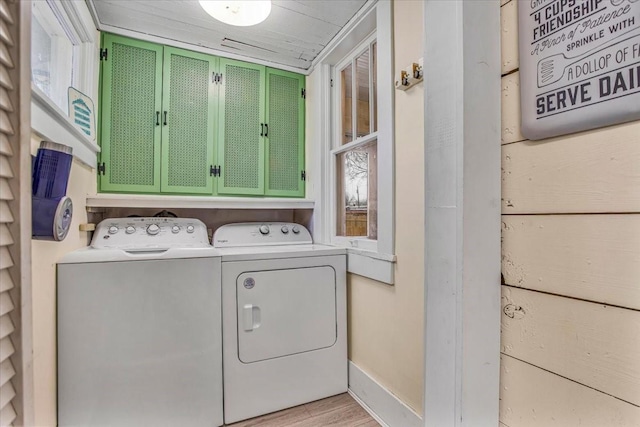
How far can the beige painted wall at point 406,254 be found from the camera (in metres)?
1.38

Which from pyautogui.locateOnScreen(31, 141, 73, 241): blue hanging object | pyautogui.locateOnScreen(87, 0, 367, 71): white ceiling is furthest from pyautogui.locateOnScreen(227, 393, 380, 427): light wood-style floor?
pyautogui.locateOnScreen(87, 0, 367, 71): white ceiling

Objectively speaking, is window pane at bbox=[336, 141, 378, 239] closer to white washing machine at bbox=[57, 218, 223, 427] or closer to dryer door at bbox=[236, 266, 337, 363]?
dryer door at bbox=[236, 266, 337, 363]

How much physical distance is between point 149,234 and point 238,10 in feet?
4.54

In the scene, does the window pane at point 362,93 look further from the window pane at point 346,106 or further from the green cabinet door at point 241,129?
the green cabinet door at point 241,129

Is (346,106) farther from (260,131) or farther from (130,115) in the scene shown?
(130,115)

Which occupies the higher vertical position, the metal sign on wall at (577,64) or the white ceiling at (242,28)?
the white ceiling at (242,28)

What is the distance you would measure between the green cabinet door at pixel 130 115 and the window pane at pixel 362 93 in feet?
4.39

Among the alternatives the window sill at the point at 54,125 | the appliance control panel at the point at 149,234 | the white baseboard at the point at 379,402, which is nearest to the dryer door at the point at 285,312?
the white baseboard at the point at 379,402

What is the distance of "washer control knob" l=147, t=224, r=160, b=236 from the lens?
6.29ft

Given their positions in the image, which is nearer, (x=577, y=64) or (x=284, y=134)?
(x=577, y=64)

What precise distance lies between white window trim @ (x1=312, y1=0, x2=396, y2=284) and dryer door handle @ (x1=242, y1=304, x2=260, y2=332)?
2.06 ft

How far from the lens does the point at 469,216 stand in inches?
26.9

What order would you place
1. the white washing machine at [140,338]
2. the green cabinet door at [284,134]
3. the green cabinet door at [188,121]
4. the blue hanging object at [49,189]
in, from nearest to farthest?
the blue hanging object at [49,189] < the white washing machine at [140,338] < the green cabinet door at [188,121] < the green cabinet door at [284,134]

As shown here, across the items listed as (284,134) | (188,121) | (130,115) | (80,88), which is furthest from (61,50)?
(284,134)
